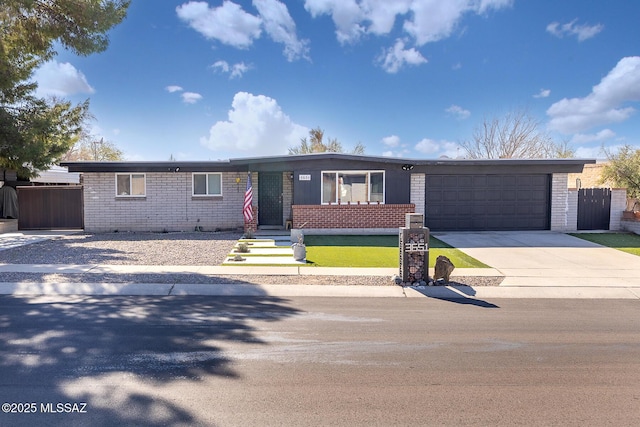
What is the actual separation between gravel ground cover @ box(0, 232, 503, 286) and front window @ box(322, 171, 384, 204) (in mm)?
4185

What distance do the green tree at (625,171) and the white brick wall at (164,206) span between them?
1717 cm

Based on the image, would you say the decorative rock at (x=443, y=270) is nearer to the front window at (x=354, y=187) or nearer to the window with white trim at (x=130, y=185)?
the front window at (x=354, y=187)

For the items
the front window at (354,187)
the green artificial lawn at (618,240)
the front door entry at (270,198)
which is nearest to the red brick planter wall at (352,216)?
the front window at (354,187)

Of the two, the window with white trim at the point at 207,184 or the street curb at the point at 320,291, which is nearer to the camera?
the street curb at the point at 320,291

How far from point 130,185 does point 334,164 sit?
9031 millimetres

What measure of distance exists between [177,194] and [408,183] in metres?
9.94

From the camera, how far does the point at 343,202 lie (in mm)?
16109

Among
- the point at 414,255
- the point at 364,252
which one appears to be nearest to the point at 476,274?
the point at 414,255

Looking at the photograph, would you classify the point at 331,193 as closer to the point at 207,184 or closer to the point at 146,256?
the point at 207,184

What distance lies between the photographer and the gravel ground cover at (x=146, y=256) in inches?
326

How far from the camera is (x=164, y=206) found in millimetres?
17188

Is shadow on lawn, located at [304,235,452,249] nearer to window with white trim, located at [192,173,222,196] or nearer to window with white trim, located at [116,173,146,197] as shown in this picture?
window with white trim, located at [192,173,222,196]

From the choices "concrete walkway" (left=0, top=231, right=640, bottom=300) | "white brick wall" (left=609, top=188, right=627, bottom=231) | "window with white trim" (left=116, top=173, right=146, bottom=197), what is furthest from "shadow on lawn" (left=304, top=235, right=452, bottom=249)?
"white brick wall" (left=609, top=188, right=627, bottom=231)

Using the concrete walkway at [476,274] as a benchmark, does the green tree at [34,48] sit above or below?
above
